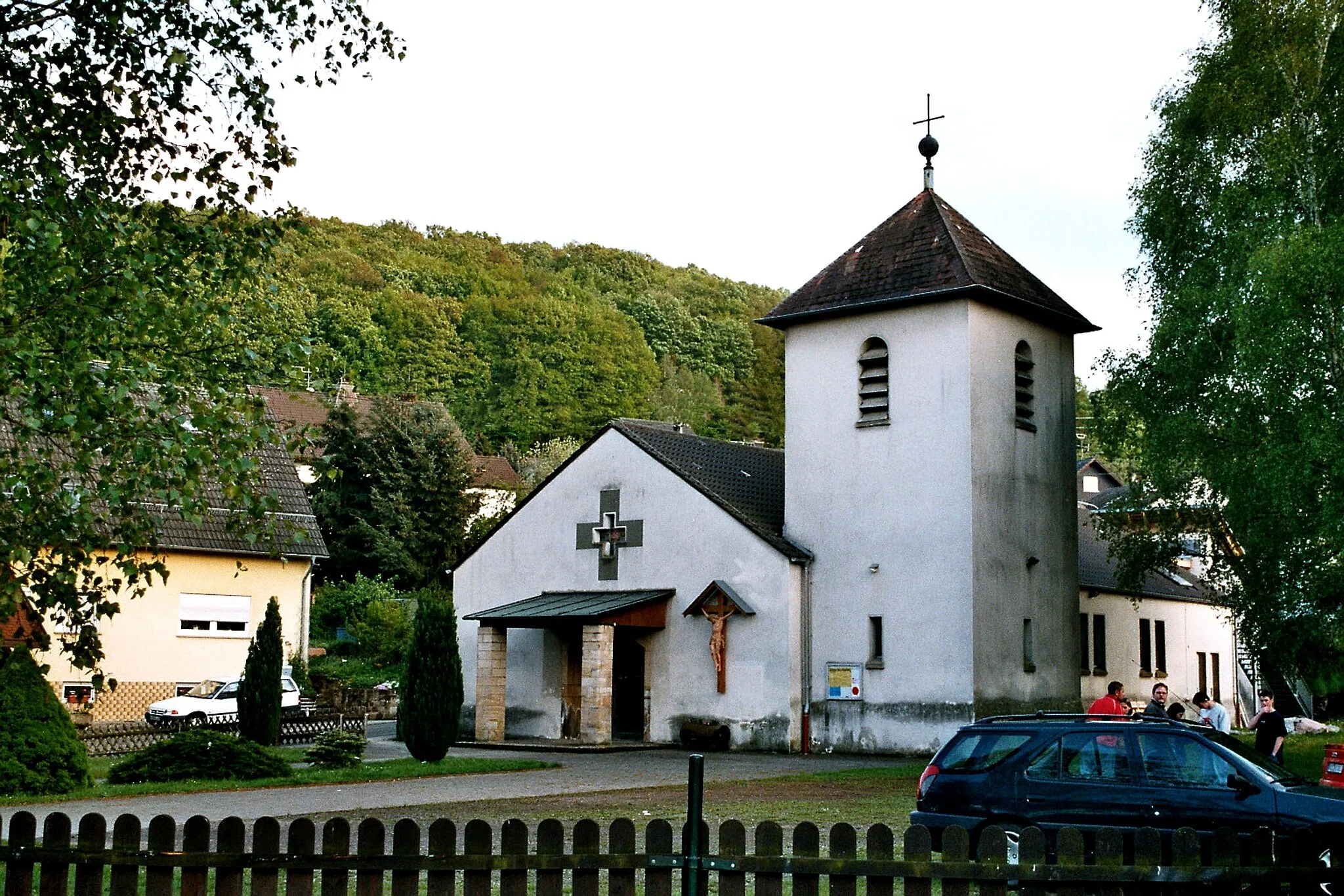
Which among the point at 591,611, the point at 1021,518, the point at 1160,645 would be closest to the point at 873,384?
the point at 1021,518

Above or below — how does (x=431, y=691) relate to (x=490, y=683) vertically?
above

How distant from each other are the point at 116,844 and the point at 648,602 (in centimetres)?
2559

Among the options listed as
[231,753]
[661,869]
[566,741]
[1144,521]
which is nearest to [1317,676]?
[1144,521]

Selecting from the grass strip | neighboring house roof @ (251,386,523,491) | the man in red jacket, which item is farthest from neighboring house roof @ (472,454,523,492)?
the man in red jacket

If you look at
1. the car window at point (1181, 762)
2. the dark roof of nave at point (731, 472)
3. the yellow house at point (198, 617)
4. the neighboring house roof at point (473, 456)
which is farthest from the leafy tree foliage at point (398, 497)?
the car window at point (1181, 762)

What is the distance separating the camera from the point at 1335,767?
53.6ft

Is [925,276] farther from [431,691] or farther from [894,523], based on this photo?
[431,691]

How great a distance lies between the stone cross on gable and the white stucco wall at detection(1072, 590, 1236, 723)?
10521mm

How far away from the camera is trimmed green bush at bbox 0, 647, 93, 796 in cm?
1966

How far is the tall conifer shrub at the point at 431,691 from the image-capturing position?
2570 centimetres

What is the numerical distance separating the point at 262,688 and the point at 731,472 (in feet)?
41.1

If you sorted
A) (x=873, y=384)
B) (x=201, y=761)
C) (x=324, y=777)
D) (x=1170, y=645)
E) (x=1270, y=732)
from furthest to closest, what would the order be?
(x=1170, y=645) → (x=873, y=384) → (x=324, y=777) → (x=201, y=761) → (x=1270, y=732)

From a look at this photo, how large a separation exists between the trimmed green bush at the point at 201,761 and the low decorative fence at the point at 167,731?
6.29ft

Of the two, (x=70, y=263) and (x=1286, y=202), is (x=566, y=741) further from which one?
(x=70, y=263)
